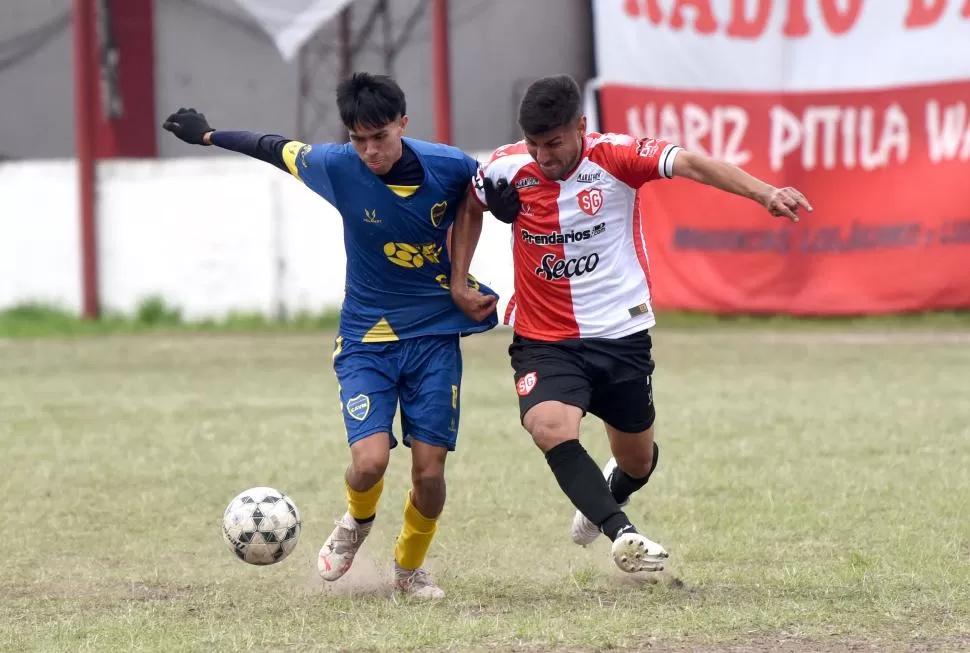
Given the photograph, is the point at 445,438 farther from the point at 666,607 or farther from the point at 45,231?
the point at 45,231

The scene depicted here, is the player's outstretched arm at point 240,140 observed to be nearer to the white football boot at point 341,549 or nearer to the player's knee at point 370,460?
the player's knee at point 370,460

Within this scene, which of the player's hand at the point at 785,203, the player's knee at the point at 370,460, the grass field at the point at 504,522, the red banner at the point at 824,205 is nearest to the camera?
the grass field at the point at 504,522

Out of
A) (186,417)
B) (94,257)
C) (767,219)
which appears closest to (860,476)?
(186,417)

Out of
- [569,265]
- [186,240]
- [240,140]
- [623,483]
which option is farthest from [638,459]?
[186,240]

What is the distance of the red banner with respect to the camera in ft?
55.3

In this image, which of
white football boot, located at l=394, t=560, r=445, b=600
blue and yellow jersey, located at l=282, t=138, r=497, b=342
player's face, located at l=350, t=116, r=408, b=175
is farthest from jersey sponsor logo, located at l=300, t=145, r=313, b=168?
white football boot, located at l=394, t=560, r=445, b=600

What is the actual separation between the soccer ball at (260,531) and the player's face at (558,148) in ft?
5.25

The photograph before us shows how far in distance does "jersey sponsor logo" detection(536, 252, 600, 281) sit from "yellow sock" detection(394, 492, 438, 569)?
1009mm

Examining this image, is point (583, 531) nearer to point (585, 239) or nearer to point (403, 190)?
point (585, 239)

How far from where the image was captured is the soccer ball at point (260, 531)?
558 cm

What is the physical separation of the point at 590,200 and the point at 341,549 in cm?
160

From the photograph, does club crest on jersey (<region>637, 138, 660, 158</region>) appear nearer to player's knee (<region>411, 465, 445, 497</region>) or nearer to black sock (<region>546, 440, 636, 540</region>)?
black sock (<region>546, 440, 636, 540</region>)

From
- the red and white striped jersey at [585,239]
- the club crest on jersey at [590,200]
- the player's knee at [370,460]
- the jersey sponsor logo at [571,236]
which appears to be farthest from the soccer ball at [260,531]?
the club crest on jersey at [590,200]

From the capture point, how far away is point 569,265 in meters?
5.68
